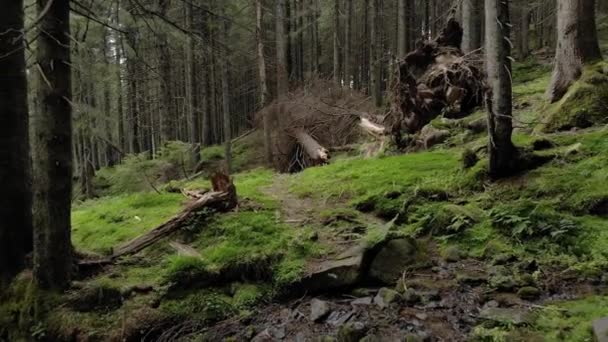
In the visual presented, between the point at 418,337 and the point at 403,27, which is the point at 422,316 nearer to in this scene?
the point at 418,337

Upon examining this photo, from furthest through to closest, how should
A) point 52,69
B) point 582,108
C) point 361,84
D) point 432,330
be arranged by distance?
point 361,84, point 582,108, point 52,69, point 432,330

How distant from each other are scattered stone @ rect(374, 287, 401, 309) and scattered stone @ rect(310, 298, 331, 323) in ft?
1.35

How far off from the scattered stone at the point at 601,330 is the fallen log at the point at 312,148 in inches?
295

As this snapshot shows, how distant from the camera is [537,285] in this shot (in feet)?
10.7

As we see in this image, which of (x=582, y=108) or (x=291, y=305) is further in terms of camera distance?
(x=582, y=108)

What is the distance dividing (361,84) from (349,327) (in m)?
23.5

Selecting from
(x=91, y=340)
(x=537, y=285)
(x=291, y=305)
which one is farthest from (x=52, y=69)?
(x=537, y=285)

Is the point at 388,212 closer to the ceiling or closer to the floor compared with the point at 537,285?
closer to the ceiling

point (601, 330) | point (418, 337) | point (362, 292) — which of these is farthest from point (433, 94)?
point (601, 330)

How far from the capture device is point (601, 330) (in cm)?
242

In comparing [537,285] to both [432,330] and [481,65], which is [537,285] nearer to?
[432,330]

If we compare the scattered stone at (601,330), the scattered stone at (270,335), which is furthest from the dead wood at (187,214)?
the scattered stone at (601,330)

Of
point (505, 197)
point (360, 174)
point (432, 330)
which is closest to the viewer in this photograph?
point (432, 330)

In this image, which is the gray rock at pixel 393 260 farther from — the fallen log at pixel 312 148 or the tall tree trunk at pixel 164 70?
the fallen log at pixel 312 148
